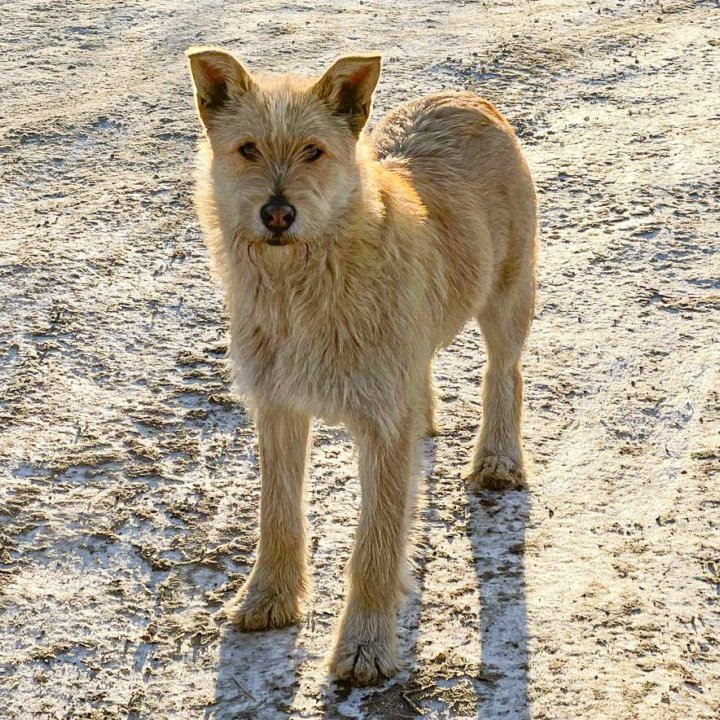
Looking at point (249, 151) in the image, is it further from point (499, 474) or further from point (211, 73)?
point (499, 474)

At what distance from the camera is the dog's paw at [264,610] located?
467 centimetres

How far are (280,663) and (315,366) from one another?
1.21m

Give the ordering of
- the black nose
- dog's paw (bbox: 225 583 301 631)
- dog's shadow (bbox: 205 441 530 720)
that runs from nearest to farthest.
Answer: the black nose
dog's shadow (bbox: 205 441 530 720)
dog's paw (bbox: 225 583 301 631)

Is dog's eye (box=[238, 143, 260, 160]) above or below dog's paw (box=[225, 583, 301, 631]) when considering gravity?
above

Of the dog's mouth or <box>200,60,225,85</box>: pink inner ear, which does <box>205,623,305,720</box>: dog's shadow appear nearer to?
the dog's mouth

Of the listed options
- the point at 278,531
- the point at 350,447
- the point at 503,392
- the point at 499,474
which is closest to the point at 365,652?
the point at 278,531

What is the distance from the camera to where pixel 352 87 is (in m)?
4.40

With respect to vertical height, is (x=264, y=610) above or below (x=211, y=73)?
below

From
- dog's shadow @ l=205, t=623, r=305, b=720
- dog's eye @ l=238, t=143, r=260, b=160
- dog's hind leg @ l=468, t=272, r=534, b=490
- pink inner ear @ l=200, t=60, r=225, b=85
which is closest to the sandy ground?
dog's shadow @ l=205, t=623, r=305, b=720

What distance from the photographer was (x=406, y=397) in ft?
14.7

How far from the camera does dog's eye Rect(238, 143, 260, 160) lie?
410 cm

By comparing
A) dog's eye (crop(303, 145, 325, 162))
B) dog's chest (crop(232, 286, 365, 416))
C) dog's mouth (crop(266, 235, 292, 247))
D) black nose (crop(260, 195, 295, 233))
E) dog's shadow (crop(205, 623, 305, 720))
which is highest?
dog's eye (crop(303, 145, 325, 162))

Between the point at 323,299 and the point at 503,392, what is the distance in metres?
1.78

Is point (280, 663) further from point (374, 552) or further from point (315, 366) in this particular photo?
point (315, 366)
